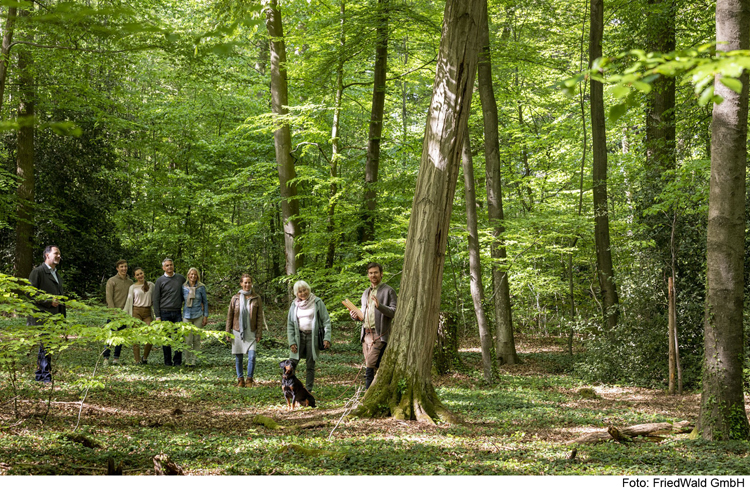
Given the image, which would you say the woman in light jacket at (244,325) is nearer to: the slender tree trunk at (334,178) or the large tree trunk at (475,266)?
the large tree trunk at (475,266)

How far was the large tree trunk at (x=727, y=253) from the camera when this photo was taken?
5500 mm

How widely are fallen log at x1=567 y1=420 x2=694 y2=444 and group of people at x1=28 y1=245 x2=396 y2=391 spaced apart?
266 cm

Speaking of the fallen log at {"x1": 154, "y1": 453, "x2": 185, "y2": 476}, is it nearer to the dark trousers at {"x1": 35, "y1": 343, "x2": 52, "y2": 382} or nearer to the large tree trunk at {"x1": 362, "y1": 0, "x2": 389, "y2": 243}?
the dark trousers at {"x1": 35, "y1": 343, "x2": 52, "y2": 382}

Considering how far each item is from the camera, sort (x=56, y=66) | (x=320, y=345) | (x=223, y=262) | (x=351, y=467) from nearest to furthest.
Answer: (x=351, y=467)
(x=320, y=345)
(x=56, y=66)
(x=223, y=262)

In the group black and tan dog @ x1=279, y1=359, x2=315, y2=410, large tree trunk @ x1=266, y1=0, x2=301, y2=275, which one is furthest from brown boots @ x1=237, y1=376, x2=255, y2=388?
large tree trunk @ x1=266, y1=0, x2=301, y2=275

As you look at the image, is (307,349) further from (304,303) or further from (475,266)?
(475,266)

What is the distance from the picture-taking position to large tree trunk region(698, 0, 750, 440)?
5.50 metres

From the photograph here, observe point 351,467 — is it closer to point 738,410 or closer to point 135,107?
point 738,410

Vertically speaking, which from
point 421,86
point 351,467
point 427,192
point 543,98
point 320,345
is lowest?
point 351,467

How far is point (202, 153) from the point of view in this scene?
2050 cm

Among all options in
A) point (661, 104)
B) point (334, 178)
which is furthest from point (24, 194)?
point (661, 104)

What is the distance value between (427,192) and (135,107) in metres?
20.7

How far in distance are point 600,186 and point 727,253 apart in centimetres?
743

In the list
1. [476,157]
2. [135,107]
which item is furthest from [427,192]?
[135,107]
